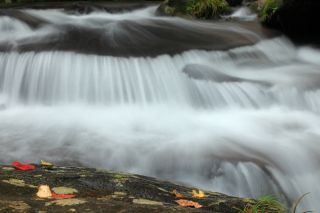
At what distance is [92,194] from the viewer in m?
2.16

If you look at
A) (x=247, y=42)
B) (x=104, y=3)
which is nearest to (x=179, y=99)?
(x=247, y=42)

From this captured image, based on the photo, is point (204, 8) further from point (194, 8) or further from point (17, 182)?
point (17, 182)

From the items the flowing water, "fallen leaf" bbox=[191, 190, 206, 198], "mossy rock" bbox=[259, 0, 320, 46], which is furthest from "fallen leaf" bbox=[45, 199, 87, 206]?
"mossy rock" bbox=[259, 0, 320, 46]

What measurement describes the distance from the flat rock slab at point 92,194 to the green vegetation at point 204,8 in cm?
955

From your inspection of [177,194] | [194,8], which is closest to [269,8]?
[194,8]

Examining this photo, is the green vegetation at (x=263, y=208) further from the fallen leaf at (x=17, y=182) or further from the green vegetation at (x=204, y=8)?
the green vegetation at (x=204, y=8)

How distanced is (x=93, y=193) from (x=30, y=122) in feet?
13.4

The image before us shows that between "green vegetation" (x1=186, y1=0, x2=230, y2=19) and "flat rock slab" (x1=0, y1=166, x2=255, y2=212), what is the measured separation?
9.55m

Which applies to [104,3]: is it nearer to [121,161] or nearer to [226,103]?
[226,103]

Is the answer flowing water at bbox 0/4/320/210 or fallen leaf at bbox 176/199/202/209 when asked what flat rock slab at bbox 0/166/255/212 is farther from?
flowing water at bbox 0/4/320/210

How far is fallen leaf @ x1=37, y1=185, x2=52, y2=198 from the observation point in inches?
78.6

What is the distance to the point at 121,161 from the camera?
4742 mm

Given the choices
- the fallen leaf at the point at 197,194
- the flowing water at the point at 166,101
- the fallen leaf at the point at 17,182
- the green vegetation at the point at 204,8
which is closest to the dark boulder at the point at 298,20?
the flowing water at the point at 166,101

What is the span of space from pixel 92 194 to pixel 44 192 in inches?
9.8
